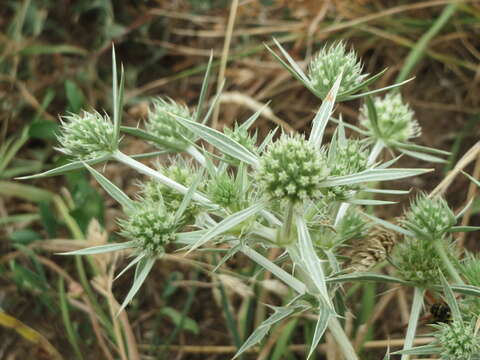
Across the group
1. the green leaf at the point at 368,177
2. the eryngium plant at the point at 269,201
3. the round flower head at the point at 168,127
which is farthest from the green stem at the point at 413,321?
the round flower head at the point at 168,127

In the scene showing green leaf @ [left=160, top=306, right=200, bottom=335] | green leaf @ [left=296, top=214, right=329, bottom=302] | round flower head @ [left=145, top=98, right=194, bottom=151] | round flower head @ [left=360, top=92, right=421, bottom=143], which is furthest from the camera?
green leaf @ [left=160, top=306, right=200, bottom=335]

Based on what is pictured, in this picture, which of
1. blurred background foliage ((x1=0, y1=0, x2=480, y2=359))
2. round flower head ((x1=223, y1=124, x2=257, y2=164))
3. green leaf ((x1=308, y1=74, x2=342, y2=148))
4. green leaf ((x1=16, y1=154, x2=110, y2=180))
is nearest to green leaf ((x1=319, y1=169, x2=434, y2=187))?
green leaf ((x1=308, y1=74, x2=342, y2=148))

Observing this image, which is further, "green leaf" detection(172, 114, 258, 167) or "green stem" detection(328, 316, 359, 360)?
"green stem" detection(328, 316, 359, 360)

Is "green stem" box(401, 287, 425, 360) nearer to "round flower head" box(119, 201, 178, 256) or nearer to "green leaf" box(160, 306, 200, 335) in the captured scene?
"round flower head" box(119, 201, 178, 256)

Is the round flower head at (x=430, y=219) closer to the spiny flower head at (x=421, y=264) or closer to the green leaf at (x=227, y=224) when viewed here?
the spiny flower head at (x=421, y=264)

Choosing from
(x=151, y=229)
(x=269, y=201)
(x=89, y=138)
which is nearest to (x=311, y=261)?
(x=269, y=201)

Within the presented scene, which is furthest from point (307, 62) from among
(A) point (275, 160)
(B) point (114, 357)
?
(A) point (275, 160)
